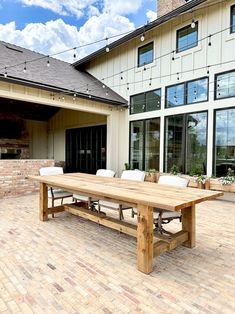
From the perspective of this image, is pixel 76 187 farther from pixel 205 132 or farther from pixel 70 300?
pixel 205 132

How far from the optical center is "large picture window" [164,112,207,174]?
20.7 feet

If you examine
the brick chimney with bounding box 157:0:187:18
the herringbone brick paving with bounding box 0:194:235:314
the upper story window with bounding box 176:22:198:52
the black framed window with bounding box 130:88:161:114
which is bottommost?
the herringbone brick paving with bounding box 0:194:235:314

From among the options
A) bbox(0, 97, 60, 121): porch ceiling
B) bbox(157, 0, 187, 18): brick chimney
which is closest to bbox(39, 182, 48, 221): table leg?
bbox(157, 0, 187, 18): brick chimney

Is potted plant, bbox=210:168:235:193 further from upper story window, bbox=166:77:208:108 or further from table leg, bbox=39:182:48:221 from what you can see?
table leg, bbox=39:182:48:221

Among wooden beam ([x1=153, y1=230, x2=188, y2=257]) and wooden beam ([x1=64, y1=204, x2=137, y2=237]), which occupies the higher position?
wooden beam ([x1=64, y1=204, x2=137, y2=237])

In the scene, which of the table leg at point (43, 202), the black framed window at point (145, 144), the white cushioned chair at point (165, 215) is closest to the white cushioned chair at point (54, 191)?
the table leg at point (43, 202)

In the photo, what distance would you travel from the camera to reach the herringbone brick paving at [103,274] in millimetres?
1843

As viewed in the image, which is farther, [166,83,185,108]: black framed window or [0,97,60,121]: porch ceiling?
[0,97,60,121]: porch ceiling

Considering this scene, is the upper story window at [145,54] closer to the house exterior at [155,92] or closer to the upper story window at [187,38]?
the house exterior at [155,92]

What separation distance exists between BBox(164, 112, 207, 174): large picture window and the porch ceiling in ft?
21.8

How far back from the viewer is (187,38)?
6.61 m

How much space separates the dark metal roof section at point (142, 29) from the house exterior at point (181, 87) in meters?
0.03

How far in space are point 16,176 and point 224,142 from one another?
5.76 metres

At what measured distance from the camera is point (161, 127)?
7219 mm
